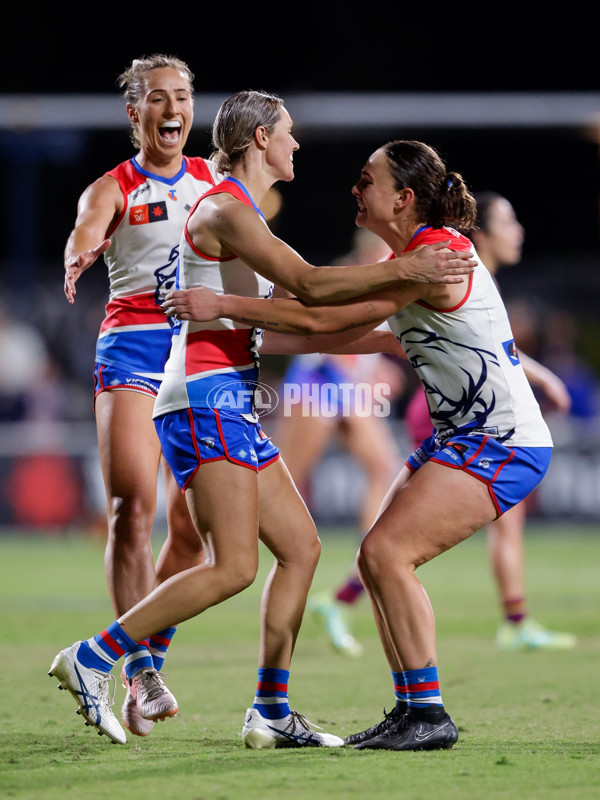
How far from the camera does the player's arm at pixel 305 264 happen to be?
4172 millimetres

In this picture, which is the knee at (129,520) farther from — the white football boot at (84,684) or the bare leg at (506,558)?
the bare leg at (506,558)

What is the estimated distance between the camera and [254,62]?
2577 cm

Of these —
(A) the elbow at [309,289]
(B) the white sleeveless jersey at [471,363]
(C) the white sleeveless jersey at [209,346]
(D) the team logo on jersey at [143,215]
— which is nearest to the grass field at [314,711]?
(B) the white sleeveless jersey at [471,363]

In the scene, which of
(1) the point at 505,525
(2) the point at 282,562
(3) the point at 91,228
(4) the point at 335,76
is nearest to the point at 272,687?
(2) the point at 282,562

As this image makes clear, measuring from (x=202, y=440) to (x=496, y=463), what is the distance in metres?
1.09

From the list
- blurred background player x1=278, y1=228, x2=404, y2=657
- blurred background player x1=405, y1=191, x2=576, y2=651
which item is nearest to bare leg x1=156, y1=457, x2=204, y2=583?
blurred background player x1=405, y1=191, x2=576, y2=651

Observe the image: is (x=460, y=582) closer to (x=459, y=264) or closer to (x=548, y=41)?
(x=459, y=264)

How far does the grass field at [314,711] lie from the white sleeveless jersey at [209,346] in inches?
51.5

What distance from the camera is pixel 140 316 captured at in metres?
5.19

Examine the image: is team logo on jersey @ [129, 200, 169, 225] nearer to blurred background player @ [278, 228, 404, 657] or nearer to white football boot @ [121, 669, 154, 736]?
white football boot @ [121, 669, 154, 736]

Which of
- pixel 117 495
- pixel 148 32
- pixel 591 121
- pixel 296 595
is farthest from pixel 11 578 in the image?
pixel 148 32

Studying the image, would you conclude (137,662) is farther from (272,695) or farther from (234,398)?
(234,398)

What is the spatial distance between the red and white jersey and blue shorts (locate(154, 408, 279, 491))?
0.86 meters

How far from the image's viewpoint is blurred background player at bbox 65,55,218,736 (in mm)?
5004
